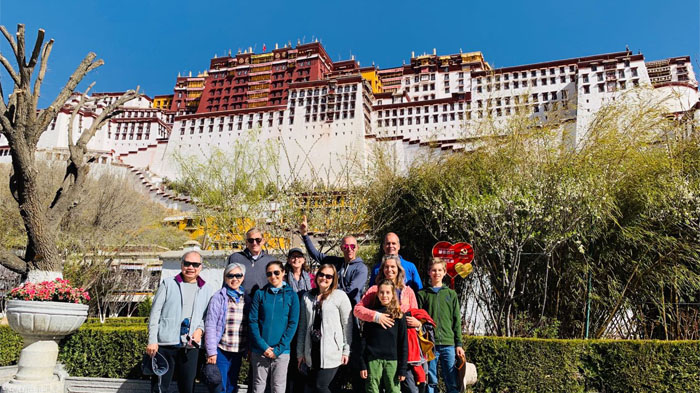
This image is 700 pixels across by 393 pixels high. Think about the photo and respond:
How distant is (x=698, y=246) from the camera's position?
6527mm

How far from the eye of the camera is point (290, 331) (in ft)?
12.8

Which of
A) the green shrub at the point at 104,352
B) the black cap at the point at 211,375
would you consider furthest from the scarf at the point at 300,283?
the green shrub at the point at 104,352

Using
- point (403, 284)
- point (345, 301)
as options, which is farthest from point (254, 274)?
point (403, 284)

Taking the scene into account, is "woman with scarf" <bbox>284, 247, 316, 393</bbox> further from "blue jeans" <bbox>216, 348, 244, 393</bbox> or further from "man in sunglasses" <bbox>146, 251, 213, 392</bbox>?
"man in sunglasses" <bbox>146, 251, 213, 392</bbox>

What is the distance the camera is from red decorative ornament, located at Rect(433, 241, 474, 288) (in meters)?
6.89

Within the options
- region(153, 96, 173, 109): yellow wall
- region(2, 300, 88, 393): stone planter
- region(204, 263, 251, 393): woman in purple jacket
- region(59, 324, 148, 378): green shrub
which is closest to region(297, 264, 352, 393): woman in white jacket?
region(204, 263, 251, 393): woman in purple jacket

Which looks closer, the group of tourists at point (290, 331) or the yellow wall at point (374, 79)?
the group of tourists at point (290, 331)

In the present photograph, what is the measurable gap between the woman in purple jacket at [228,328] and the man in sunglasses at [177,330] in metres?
0.16

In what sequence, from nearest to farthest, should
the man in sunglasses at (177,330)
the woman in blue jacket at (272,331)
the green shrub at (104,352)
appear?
the woman in blue jacket at (272,331) → the man in sunglasses at (177,330) → the green shrub at (104,352)

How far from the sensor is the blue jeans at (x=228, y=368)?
13.0 feet

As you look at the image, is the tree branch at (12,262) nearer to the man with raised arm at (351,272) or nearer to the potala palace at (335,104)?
the man with raised arm at (351,272)

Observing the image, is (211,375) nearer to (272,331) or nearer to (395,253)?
(272,331)

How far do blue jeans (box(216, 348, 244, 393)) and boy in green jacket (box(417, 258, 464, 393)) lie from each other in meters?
1.70

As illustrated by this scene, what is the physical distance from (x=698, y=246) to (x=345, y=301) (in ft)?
17.9
